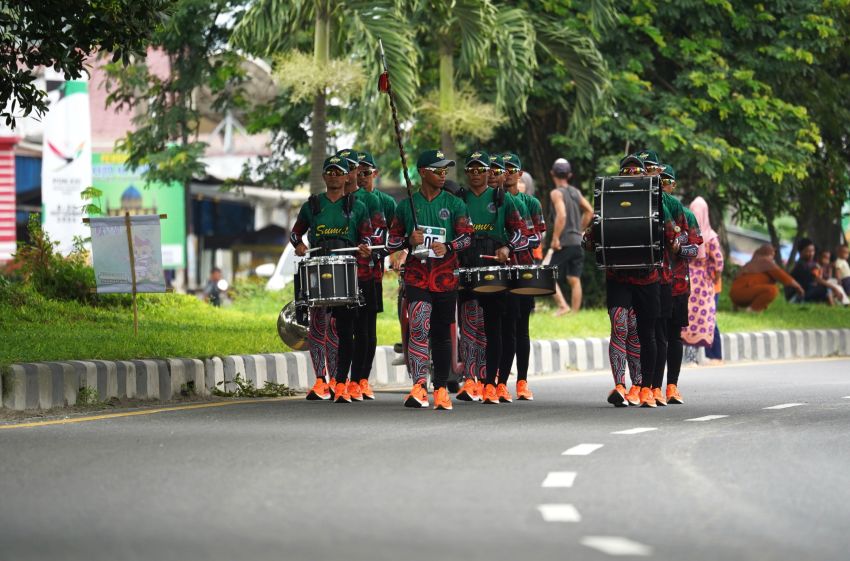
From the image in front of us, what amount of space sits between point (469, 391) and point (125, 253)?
4804 mm

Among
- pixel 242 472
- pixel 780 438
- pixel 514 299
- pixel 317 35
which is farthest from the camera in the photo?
pixel 317 35

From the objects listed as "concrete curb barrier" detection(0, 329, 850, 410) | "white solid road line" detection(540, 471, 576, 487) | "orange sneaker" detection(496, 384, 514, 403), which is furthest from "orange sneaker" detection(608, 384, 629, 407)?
"white solid road line" detection(540, 471, 576, 487)

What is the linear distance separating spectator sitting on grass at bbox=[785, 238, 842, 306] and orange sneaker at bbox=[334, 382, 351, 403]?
2000 cm

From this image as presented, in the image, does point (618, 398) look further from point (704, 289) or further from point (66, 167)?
point (66, 167)

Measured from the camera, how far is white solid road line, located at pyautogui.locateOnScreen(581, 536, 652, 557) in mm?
7434

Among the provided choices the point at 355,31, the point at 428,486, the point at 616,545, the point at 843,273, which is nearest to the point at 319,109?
the point at 355,31

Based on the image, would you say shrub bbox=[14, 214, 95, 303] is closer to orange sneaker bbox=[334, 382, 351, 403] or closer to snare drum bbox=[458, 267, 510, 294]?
orange sneaker bbox=[334, 382, 351, 403]

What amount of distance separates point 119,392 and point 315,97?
10704 mm

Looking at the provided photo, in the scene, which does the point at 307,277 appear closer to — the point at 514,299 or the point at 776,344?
the point at 514,299

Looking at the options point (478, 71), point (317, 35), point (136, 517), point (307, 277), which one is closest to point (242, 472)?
point (136, 517)

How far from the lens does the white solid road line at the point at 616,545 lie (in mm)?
7434

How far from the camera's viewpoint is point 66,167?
36.4 m

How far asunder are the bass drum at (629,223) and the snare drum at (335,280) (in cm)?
178

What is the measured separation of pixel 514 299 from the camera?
50.9ft
